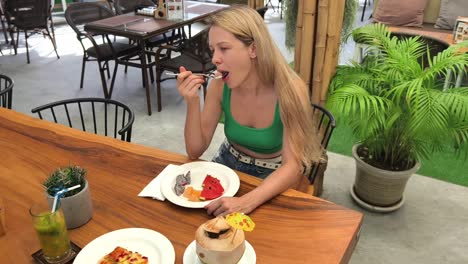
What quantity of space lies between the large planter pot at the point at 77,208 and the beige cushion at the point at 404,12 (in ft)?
14.4

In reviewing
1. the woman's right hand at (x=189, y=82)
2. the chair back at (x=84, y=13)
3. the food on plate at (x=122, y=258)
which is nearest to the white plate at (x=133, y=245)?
the food on plate at (x=122, y=258)

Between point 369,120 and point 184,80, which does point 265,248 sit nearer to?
point 184,80

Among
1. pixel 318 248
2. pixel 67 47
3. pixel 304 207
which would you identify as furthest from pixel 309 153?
pixel 67 47

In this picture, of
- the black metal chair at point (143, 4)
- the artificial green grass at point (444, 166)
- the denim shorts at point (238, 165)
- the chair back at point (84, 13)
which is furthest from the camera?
the black metal chair at point (143, 4)

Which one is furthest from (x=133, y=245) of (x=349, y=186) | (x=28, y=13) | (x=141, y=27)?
(x=28, y=13)

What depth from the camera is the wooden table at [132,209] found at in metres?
1.04

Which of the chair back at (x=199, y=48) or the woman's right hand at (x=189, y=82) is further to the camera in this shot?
the chair back at (x=199, y=48)

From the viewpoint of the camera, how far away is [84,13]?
4.19 m

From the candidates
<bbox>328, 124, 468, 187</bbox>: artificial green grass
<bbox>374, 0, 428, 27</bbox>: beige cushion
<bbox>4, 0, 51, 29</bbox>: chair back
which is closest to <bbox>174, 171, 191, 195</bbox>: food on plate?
<bbox>328, 124, 468, 187</bbox>: artificial green grass

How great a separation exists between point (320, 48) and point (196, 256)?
1563 mm

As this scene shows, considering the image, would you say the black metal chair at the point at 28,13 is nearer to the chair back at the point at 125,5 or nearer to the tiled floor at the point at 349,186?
the tiled floor at the point at 349,186

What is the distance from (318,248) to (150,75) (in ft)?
12.7

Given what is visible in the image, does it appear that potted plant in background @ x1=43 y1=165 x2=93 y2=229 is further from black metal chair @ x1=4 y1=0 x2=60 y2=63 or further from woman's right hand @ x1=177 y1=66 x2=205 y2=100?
black metal chair @ x1=4 y1=0 x2=60 y2=63

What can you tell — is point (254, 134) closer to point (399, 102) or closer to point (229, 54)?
point (229, 54)
